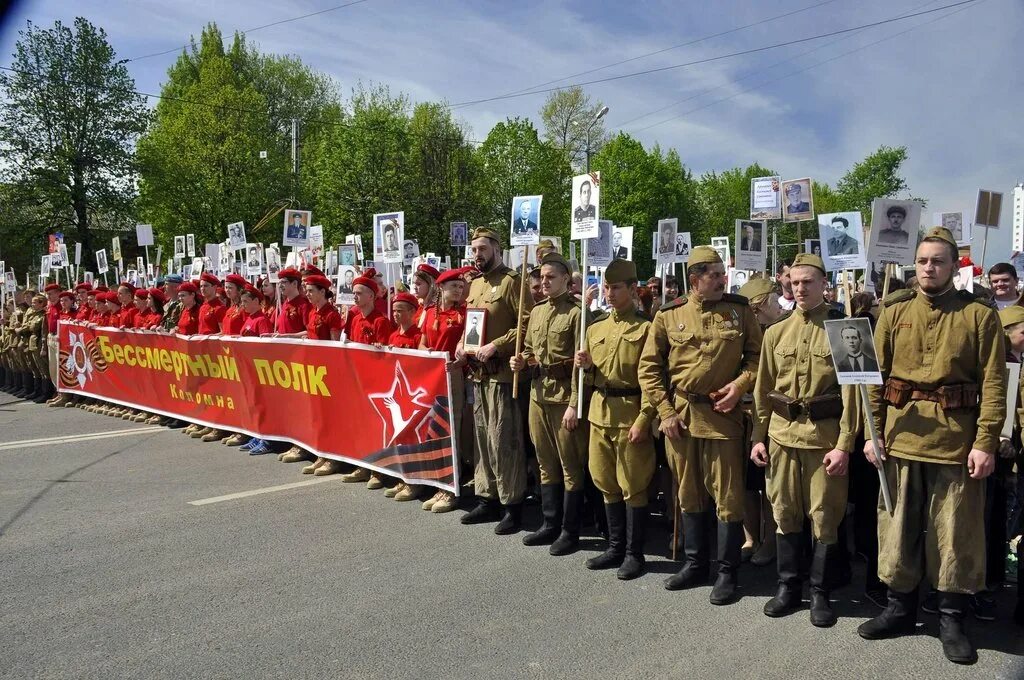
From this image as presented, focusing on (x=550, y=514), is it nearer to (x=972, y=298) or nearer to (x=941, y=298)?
(x=941, y=298)

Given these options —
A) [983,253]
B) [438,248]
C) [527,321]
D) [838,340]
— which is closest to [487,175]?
[438,248]

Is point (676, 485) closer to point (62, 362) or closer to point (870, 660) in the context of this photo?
point (870, 660)

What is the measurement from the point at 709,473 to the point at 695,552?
0.50 meters

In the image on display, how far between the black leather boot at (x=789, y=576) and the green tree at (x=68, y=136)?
126 ft

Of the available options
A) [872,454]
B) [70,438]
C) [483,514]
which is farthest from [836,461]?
[70,438]

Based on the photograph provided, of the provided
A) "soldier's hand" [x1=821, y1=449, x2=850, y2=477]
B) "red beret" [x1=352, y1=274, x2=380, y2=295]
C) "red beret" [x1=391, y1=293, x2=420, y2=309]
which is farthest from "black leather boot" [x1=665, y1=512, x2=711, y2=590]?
"red beret" [x1=352, y1=274, x2=380, y2=295]

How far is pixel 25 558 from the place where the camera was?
18.3 ft

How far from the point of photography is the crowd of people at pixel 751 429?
395cm

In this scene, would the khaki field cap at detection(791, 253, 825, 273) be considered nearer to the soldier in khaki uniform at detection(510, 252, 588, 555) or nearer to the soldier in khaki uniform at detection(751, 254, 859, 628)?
the soldier in khaki uniform at detection(751, 254, 859, 628)

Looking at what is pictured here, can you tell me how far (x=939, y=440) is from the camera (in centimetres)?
392

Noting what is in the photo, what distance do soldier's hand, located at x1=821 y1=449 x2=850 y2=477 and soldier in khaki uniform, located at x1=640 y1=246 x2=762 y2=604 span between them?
0.65 m

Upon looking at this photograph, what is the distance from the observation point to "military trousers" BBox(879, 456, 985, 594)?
3898mm

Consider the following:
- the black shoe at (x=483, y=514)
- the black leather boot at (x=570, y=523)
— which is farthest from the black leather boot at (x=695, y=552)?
the black shoe at (x=483, y=514)

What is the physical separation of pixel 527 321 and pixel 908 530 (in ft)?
10.4
